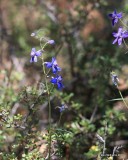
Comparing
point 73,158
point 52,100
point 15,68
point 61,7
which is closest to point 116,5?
point 61,7

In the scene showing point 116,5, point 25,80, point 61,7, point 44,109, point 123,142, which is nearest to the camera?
point 123,142

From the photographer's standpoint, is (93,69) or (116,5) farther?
(116,5)

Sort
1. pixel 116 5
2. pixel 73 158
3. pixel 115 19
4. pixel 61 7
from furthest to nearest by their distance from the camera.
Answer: pixel 116 5, pixel 61 7, pixel 73 158, pixel 115 19

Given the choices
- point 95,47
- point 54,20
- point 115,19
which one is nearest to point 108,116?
point 115,19

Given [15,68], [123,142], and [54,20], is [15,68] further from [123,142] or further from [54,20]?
[123,142]

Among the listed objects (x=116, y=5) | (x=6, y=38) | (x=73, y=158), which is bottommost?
(x=73, y=158)

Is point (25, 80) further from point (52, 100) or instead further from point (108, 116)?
point (108, 116)

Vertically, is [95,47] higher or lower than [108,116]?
higher
